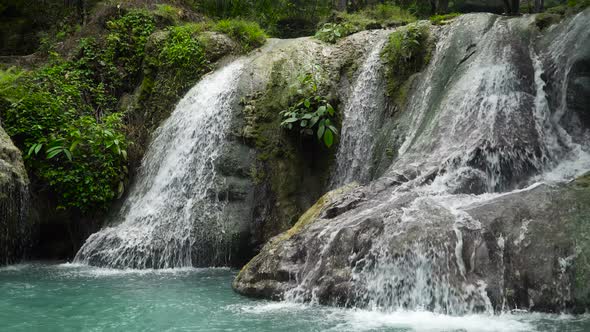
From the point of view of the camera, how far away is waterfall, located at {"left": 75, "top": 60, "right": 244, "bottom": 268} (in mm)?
10359

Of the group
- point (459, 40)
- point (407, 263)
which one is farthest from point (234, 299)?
point (459, 40)

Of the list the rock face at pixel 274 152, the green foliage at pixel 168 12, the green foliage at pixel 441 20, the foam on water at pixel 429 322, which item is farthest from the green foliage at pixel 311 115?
the green foliage at pixel 168 12

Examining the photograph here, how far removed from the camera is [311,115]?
1117 centimetres

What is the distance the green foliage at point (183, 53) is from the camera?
13.7 meters

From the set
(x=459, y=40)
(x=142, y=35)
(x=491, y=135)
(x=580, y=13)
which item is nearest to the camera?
(x=491, y=135)

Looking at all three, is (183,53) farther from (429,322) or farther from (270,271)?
(429,322)

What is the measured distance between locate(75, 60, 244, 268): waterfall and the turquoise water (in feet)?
4.15

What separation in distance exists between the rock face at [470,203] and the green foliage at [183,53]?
212 inches

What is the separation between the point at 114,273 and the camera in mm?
9539

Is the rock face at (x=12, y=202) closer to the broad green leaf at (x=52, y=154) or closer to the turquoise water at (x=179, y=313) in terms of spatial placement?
A: the broad green leaf at (x=52, y=154)

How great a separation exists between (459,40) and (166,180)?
657 centimetres

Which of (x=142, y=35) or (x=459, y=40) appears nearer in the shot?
(x=459, y=40)

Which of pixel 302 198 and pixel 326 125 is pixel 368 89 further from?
pixel 302 198

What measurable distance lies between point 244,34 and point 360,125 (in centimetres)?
473
